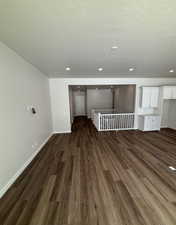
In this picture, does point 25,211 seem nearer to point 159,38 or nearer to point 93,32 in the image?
point 93,32

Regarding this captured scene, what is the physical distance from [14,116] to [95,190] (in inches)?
83.3

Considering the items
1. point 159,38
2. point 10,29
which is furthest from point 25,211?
point 159,38

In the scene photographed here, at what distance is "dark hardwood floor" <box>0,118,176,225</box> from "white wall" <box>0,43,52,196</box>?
0.32 meters

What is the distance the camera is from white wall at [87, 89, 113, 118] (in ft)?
29.2

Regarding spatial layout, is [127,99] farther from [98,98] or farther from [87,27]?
[87,27]

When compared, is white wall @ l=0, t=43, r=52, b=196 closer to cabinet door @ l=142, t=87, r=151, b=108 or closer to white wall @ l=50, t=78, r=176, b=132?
white wall @ l=50, t=78, r=176, b=132

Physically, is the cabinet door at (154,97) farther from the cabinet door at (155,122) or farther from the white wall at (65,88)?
the cabinet door at (155,122)

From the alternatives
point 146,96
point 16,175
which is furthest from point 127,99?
point 16,175

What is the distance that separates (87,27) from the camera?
5.09 ft

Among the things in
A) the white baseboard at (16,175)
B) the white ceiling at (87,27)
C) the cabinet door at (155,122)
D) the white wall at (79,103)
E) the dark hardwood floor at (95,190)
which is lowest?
the dark hardwood floor at (95,190)

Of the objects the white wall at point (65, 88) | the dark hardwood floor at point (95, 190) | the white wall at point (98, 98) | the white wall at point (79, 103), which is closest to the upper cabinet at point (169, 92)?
the white wall at point (65, 88)

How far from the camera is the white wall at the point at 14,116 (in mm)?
→ 1849

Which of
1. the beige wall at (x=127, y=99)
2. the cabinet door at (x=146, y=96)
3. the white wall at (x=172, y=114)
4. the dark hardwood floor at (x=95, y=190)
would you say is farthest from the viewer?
the beige wall at (x=127, y=99)

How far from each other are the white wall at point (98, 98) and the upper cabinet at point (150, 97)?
427cm
